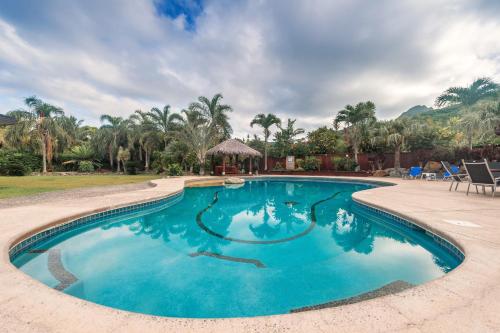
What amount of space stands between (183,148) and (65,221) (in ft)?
49.6

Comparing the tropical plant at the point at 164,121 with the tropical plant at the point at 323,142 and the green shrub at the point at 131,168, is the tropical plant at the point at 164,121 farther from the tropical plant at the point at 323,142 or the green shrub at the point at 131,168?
the tropical plant at the point at 323,142

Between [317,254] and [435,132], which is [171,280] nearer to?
[317,254]

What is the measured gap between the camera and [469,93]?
Result: 17.5 meters

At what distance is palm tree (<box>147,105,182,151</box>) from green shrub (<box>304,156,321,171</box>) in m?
13.4

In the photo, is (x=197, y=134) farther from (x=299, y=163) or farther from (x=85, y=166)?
(x=85, y=166)

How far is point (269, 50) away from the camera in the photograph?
40.1 ft

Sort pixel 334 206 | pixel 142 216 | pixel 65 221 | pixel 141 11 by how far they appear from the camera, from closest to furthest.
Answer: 1. pixel 65 221
2. pixel 142 216
3. pixel 334 206
4. pixel 141 11

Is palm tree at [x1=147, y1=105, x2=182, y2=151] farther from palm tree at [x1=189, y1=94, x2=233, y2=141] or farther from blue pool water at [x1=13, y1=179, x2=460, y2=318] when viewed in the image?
blue pool water at [x1=13, y1=179, x2=460, y2=318]

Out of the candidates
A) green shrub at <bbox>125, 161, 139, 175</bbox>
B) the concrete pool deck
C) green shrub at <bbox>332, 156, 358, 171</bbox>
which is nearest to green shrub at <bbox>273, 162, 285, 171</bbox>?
green shrub at <bbox>332, 156, 358, 171</bbox>

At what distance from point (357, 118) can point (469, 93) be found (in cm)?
916

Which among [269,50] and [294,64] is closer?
[269,50]

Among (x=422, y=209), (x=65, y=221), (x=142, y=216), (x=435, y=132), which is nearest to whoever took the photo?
(x=65, y=221)

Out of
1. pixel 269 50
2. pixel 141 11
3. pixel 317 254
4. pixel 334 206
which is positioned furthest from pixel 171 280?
pixel 269 50

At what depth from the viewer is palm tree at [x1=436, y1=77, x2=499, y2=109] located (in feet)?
55.8
